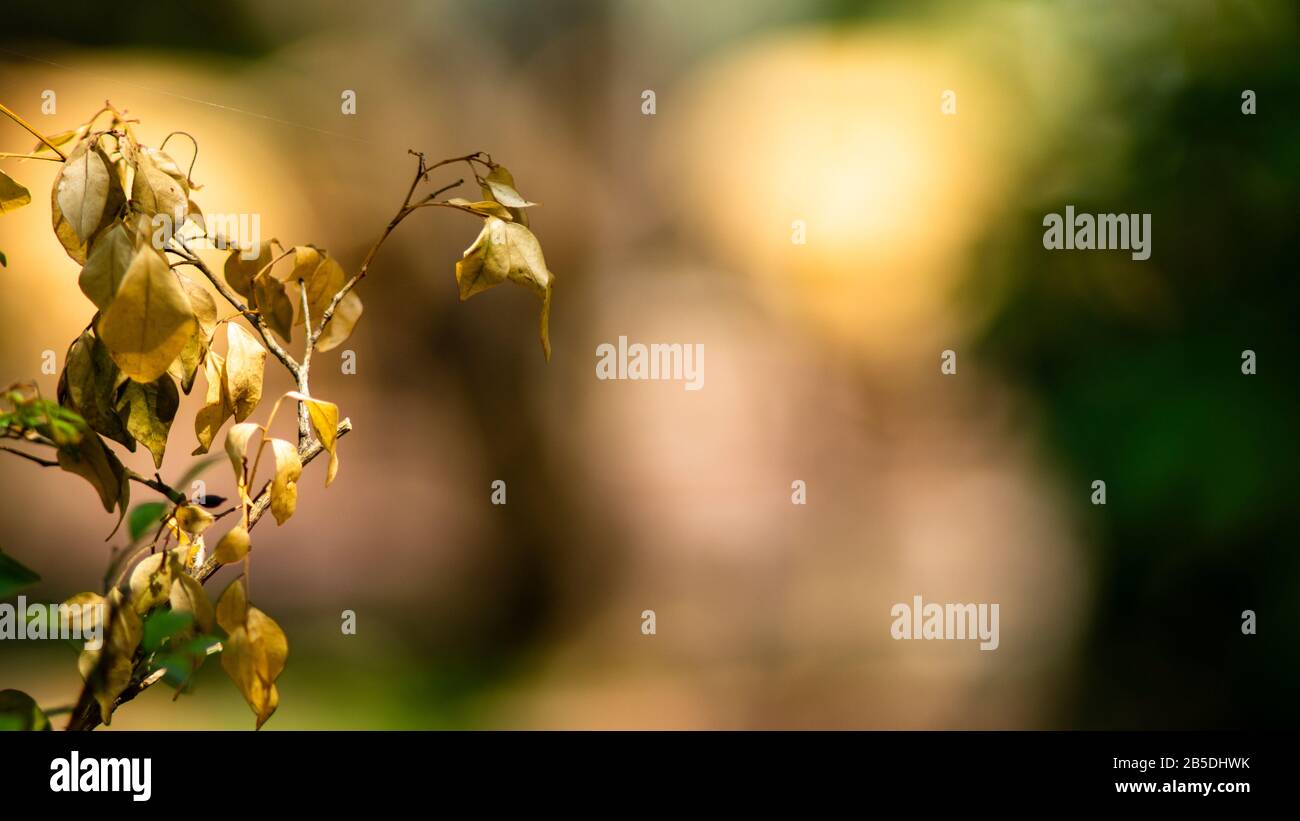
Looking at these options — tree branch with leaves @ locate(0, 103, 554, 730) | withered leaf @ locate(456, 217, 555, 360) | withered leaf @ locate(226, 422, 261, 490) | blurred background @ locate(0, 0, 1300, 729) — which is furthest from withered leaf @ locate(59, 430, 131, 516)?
blurred background @ locate(0, 0, 1300, 729)

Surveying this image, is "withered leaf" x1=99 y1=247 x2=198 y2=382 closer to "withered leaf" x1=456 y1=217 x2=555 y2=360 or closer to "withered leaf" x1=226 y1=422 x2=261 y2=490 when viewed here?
"withered leaf" x1=226 y1=422 x2=261 y2=490

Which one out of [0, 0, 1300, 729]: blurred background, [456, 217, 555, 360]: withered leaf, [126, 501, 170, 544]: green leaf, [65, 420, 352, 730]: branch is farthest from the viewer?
[0, 0, 1300, 729]: blurred background

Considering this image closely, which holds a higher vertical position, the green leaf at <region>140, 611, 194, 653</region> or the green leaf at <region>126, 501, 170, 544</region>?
the green leaf at <region>126, 501, 170, 544</region>

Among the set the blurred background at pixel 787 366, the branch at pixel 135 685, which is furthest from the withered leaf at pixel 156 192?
the blurred background at pixel 787 366

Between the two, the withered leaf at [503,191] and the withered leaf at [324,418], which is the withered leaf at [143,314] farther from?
the withered leaf at [503,191]

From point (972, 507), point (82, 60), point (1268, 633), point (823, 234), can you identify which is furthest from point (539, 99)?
point (1268, 633)

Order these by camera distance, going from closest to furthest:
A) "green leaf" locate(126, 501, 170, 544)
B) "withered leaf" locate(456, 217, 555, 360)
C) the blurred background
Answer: "green leaf" locate(126, 501, 170, 544), "withered leaf" locate(456, 217, 555, 360), the blurred background
